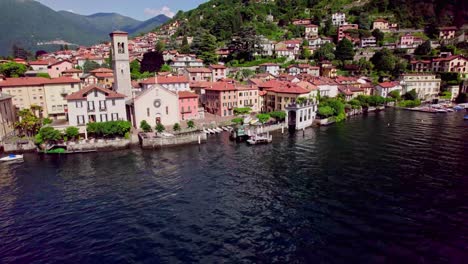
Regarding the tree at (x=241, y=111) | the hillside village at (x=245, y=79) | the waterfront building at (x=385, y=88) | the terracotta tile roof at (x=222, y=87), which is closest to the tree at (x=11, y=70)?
the hillside village at (x=245, y=79)

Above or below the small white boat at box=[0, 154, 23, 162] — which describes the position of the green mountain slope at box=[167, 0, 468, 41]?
above

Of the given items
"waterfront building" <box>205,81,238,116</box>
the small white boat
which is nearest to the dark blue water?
the small white boat

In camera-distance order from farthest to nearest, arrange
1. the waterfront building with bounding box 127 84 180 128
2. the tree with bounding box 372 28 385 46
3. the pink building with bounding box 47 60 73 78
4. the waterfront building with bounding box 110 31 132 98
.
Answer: the tree with bounding box 372 28 385 46 < the pink building with bounding box 47 60 73 78 < the waterfront building with bounding box 110 31 132 98 < the waterfront building with bounding box 127 84 180 128

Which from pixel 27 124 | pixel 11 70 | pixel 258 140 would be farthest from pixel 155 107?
pixel 11 70

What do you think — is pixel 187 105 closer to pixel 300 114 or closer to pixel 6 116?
Answer: pixel 300 114

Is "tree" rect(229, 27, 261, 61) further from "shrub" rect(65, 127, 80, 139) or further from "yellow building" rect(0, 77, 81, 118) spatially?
"shrub" rect(65, 127, 80, 139)
